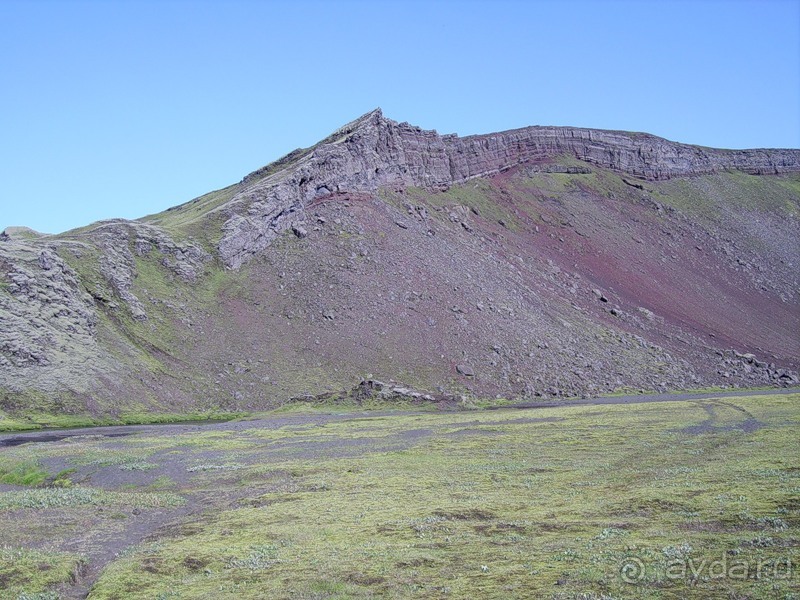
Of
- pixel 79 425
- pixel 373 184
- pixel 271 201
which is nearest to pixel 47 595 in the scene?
pixel 79 425

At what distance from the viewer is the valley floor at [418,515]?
22109mm

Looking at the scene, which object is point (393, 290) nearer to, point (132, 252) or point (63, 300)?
point (132, 252)

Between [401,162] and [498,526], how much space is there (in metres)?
119

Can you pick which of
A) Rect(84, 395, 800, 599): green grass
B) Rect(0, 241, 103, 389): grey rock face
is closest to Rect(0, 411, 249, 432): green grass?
Rect(0, 241, 103, 389): grey rock face

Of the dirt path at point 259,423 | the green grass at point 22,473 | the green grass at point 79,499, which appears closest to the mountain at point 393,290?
the dirt path at point 259,423

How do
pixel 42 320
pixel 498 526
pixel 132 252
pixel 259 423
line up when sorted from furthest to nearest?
pixel 132 252
pixel 42 320
pixel 259 423
pixel 498 526

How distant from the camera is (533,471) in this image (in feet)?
144

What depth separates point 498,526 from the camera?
2922 cm

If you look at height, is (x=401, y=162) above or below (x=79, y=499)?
above

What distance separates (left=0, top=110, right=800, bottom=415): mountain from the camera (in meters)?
92.9

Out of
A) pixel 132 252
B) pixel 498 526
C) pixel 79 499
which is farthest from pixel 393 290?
pixel 498 526

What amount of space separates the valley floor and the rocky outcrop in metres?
60.8

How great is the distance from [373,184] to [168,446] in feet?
265

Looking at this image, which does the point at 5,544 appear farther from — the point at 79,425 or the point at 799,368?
the point at 799,368
